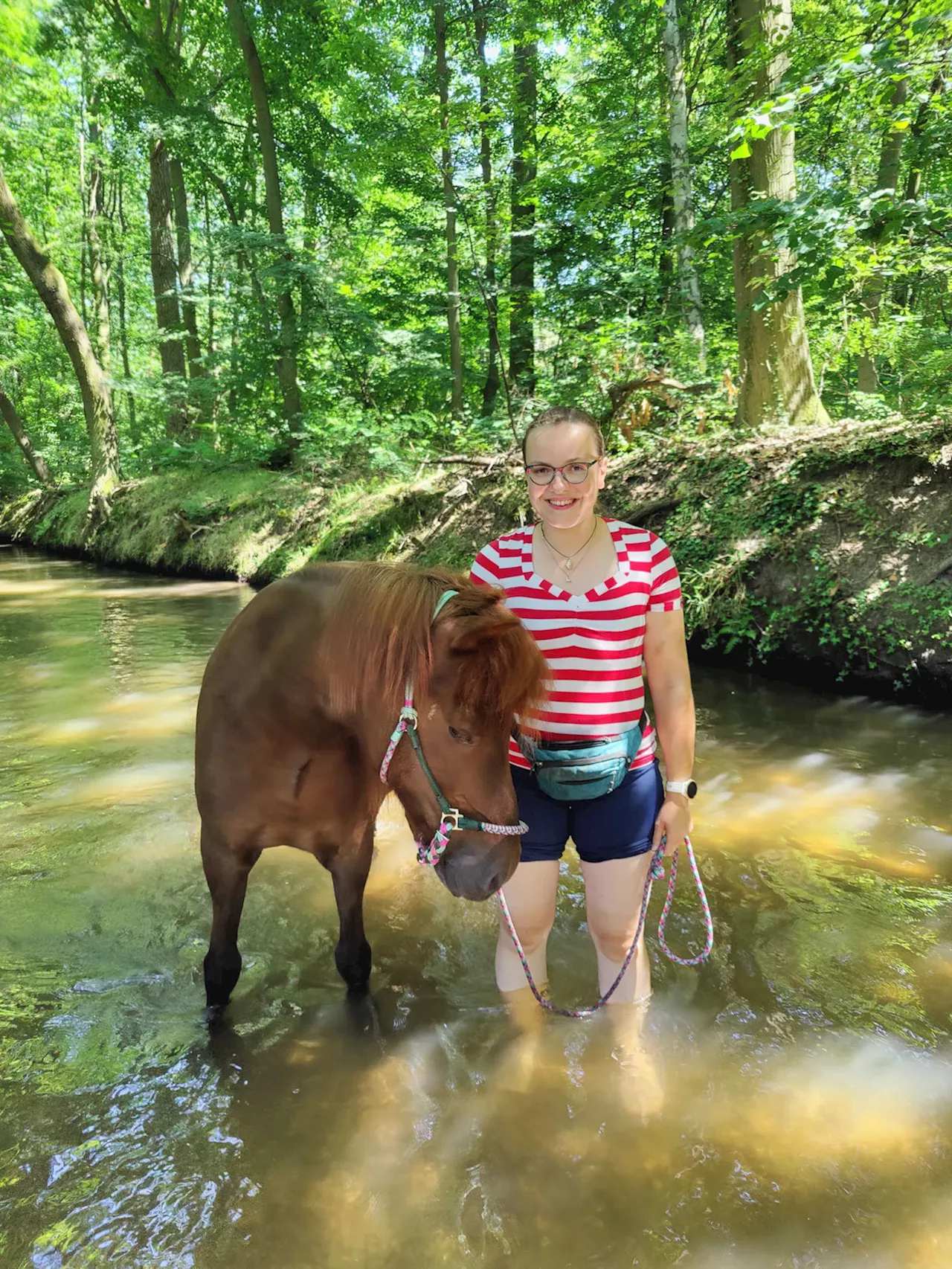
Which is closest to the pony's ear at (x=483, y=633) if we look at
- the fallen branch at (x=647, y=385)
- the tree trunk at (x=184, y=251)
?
the fallen branch at (x=647, y=385)

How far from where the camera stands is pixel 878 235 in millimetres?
4949

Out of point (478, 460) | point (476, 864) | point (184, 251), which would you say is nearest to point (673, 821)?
point (476, 864)

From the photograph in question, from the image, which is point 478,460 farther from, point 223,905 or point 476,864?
point 476,864

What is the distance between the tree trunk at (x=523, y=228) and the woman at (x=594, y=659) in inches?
373

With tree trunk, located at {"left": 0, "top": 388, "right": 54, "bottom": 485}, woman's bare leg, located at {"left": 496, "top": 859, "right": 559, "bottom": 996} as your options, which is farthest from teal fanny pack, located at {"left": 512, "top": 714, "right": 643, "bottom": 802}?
tree trunk, located at {"left": 0, "top": 388, "right": 54, "bottom": 485}

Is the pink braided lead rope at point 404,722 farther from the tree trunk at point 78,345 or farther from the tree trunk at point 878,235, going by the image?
the tree trunk at point 78,345

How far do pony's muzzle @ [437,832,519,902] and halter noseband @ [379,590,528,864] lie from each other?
0.02m

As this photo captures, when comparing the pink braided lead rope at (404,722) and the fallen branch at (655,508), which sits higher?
the fallen branch at (655,508)

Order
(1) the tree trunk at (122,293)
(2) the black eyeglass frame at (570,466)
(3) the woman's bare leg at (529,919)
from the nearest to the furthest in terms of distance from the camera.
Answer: (2) the black eyeglass frame at (570,466) → (3) the woman's bare leg at (529,919) → (1) the tree trunk at (122,293)

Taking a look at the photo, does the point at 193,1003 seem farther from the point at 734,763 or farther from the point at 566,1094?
the point at 734,763

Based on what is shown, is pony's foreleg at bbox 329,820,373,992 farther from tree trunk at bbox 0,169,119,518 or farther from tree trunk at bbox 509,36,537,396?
tree trunk at bbox 0,169,119,518

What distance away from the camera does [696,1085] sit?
6.91 feet

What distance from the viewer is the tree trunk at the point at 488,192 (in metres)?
10.2

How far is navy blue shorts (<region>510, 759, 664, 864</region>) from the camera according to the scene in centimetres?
204
